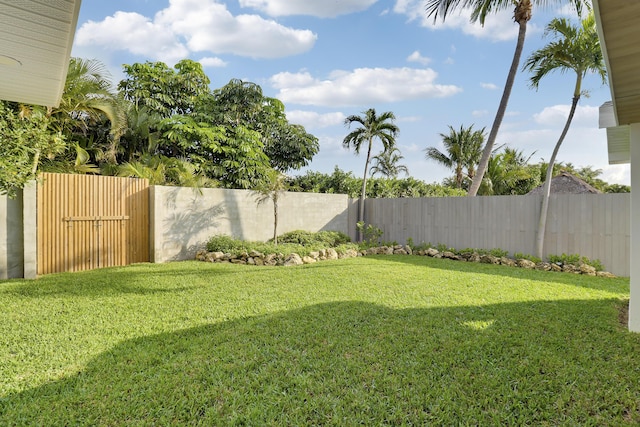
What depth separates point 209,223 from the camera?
27.6ft

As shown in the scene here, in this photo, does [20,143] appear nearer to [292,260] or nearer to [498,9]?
[292,260]

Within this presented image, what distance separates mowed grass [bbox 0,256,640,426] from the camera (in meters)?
2.11

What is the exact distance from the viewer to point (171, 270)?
6.48 meters

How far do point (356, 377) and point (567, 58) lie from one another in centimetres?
843

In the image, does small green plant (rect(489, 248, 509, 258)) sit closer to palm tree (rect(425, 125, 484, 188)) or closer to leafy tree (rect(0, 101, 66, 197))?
palm tree (rect(425, 125, 484, 188))

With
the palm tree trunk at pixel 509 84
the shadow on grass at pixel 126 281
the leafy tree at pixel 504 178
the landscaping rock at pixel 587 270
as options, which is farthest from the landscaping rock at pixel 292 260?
the leafy tree at pixel 504 178

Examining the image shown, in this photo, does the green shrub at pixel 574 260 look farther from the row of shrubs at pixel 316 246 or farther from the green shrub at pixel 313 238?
the green shrub at pixel 313 238

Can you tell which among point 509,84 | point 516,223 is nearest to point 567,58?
point 509,84

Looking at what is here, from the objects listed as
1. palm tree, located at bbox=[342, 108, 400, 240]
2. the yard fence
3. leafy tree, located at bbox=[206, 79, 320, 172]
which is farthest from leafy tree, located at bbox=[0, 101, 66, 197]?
palm tree, located at bbox=[342, 108, 400, 240]

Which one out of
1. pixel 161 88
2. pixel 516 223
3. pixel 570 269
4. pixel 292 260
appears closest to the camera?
pixel 570 269

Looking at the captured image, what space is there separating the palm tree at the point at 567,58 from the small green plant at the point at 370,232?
14.6 ft

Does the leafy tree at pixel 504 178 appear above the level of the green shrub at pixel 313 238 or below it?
above

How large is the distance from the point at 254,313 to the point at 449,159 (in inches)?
632

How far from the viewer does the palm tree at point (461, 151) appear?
1655 cm
